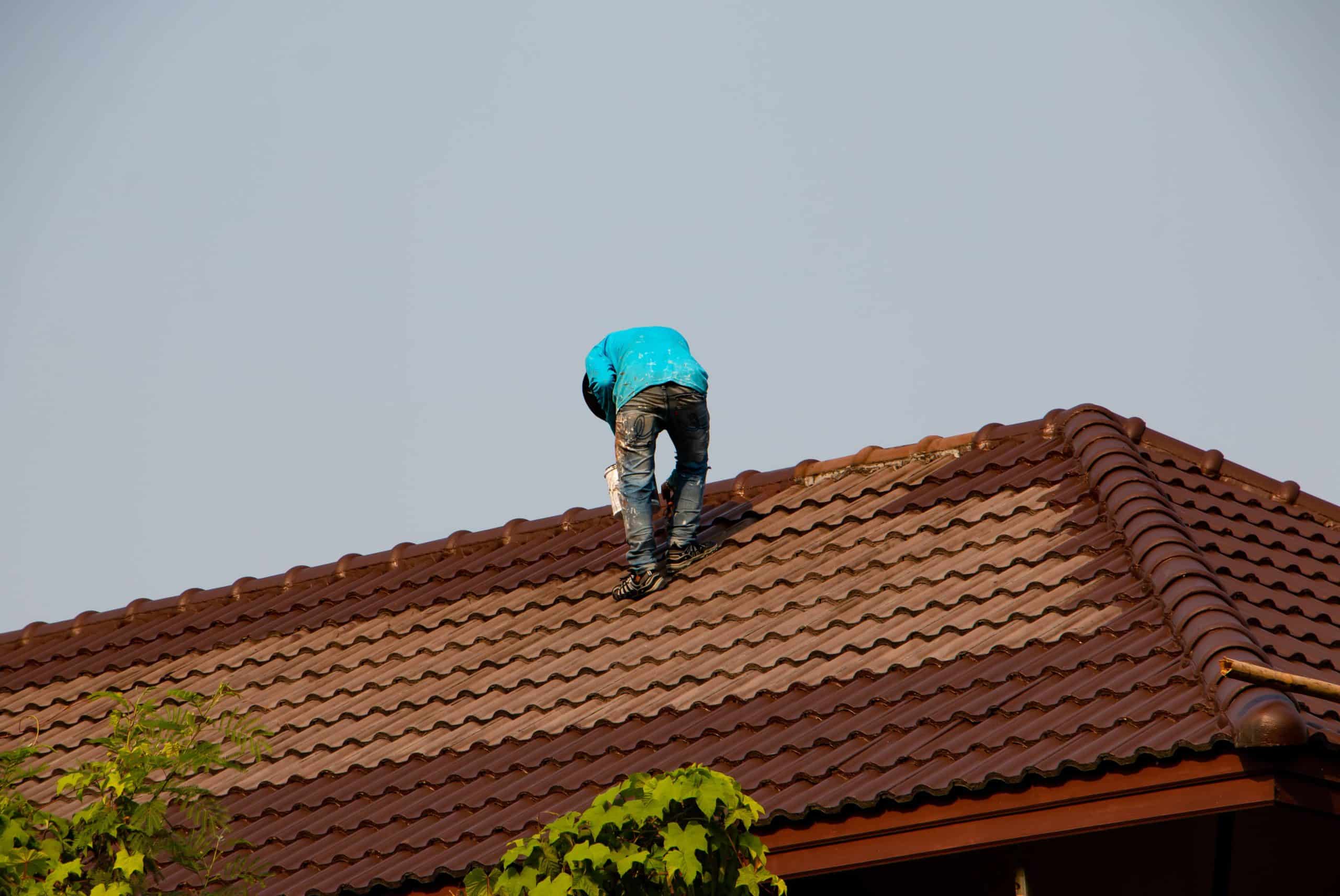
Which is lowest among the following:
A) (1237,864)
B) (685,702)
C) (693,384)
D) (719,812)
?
(1237,864)

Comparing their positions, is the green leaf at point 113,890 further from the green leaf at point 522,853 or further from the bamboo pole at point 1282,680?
the bamboo pole at point 1282,680

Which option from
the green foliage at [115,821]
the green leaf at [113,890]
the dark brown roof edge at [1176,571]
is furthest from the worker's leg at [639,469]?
the green leaf at [113,890]

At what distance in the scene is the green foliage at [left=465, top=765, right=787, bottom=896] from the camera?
5.73m

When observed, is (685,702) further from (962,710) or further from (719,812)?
(719,812)

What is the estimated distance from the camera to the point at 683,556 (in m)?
10.6

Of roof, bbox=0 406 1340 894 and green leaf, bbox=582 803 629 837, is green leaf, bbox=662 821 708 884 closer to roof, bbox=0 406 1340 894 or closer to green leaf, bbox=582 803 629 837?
green leaf, bbox=582 803 629 837

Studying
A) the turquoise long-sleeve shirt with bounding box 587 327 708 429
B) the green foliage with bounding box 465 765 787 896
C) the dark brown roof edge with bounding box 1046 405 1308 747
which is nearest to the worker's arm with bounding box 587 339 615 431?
the turquoise long-sleeve shirt with bounding box 587 327 708 429

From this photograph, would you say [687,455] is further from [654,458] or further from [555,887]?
[555,887]

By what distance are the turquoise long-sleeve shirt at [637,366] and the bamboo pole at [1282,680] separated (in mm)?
4598

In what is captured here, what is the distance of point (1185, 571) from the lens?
316 inches

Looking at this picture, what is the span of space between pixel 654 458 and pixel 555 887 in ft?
16.4

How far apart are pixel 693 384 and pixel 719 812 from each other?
5.07 metres

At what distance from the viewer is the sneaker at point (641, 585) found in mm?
10383

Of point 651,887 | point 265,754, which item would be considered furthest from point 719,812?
point 265,754
